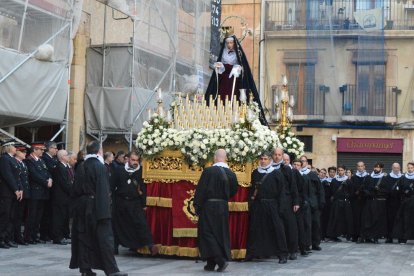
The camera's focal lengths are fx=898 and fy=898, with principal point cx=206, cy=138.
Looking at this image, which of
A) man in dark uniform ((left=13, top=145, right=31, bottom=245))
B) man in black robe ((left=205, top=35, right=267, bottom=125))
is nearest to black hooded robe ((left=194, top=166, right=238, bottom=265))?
man in black robe ((left=205, top=35, right=267, bottom=125))

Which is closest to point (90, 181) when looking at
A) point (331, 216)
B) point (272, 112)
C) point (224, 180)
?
point (224, 180)

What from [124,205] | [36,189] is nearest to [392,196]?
[124,205]

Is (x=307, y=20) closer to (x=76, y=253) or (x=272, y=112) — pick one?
(x=272, y=112)

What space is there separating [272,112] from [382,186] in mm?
11286

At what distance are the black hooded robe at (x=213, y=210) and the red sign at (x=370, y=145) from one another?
63.0ft

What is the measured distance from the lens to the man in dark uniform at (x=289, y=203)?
15023 millimetres

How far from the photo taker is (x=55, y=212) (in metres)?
17.0

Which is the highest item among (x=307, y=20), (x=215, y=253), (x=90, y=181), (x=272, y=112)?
(x=307, y=20)

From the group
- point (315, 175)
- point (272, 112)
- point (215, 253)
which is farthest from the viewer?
point (272, 112)

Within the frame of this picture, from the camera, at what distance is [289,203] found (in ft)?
49.7

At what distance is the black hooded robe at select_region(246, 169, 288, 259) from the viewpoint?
14.5 m

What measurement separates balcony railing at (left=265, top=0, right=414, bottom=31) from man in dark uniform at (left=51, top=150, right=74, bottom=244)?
17.1 m

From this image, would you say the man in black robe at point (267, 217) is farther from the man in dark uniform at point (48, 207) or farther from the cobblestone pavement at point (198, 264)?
the man in dark uniform at point (48, 207)

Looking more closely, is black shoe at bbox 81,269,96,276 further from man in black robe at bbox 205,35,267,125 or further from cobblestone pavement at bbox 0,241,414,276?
man in black robe at bbox 205,35,267,125
